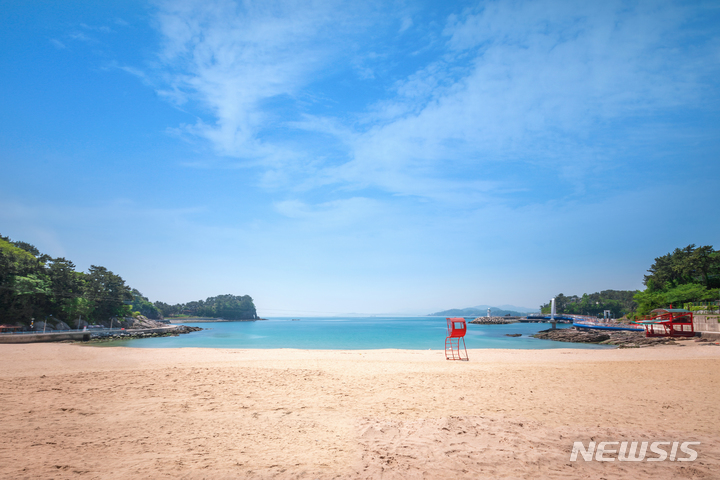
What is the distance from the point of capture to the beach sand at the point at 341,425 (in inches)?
188

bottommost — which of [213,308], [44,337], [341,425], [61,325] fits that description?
[213,308]

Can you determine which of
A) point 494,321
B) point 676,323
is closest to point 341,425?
point 676,323

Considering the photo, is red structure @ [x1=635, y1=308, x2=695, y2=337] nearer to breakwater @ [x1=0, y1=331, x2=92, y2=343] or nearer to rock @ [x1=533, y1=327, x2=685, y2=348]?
rock @ [x1=533, y1=327, x2=685, y2=348]

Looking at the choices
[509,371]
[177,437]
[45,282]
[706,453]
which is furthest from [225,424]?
[45,282]

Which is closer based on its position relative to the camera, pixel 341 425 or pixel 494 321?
pixel 341 425

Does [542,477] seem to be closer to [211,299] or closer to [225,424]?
[225,424]

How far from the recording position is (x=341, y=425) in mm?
6590

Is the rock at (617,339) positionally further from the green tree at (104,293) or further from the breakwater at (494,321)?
the breakwater at (494,321)

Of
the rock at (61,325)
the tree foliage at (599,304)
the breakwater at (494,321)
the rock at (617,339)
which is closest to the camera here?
Answer: the rock at (617,339)

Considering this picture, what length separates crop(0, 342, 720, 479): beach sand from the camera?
477 cm

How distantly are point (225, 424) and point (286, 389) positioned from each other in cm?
307

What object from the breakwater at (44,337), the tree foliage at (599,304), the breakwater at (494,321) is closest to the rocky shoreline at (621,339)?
the breakwater at (44,337)

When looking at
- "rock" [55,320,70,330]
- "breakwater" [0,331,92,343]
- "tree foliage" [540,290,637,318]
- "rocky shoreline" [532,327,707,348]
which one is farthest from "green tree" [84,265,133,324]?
"tree foliage" [540,290,637,318]

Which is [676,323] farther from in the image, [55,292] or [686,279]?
[55,292]
